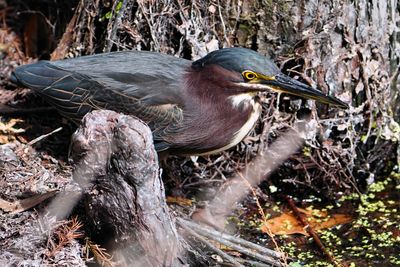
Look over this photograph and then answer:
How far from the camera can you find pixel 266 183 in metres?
5.48

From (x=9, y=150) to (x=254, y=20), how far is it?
191 cm

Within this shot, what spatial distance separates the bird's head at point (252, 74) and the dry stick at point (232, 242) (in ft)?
2.93

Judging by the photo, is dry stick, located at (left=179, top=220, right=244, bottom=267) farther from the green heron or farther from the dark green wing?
the dark green wing

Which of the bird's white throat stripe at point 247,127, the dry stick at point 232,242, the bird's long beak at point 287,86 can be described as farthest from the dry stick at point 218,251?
the bird's long beak at point 287,86

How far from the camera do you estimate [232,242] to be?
15.3 ft

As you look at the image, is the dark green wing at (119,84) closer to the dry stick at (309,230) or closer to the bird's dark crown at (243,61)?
the bird's dark crown at (243,61)

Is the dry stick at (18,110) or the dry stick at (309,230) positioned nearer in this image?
the dry stick at (309,230)

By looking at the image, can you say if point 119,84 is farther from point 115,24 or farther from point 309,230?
point 309,230

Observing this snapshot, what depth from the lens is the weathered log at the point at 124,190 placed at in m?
3.62

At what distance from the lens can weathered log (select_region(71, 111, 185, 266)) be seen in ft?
11.9

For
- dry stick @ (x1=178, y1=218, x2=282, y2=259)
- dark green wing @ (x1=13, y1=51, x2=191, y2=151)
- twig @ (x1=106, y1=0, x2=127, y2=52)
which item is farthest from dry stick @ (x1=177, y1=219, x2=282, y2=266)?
twig @ (x1=106, y1=0, x2=127, y2=52)

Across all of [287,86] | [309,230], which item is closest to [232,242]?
[309,230]

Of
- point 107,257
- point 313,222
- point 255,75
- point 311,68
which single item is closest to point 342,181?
point 313,222

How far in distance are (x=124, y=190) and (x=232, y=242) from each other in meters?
1.12
